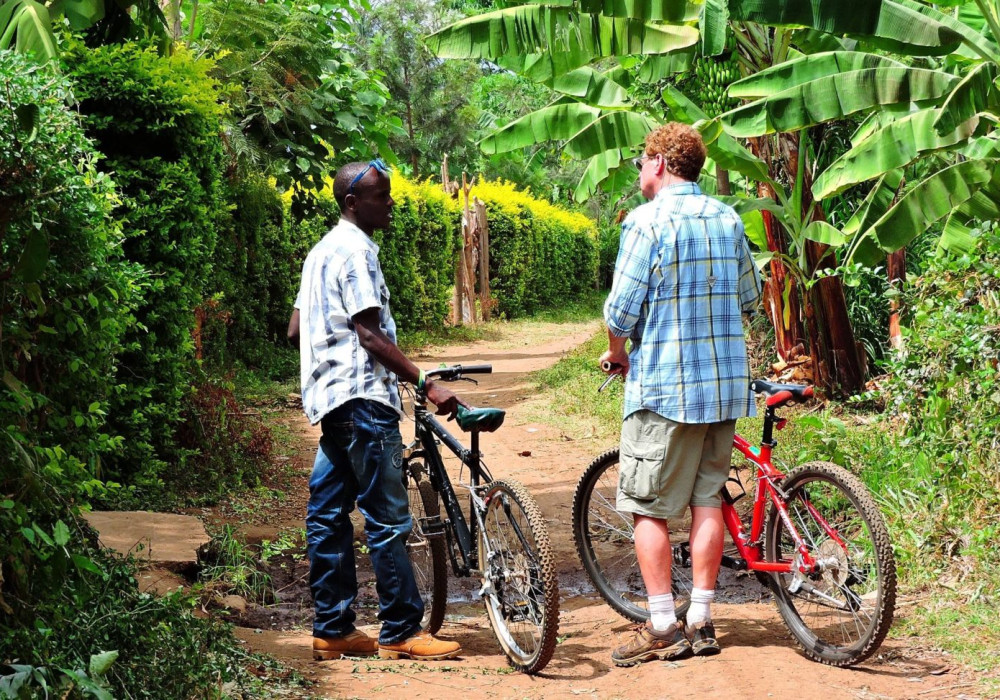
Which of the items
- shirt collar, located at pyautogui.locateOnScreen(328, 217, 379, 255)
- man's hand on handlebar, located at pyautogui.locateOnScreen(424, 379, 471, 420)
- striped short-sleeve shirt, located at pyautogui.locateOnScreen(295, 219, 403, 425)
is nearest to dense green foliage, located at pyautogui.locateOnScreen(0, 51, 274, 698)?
striped short-sleeve shirt, located at pyautogui.locateOnScreen(295, 219, 403, 425)

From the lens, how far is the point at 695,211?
460cm

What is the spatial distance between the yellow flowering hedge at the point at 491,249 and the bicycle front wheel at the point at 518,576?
→ 9963 mm

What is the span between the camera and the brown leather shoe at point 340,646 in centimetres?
489

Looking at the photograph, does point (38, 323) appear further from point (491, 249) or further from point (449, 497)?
point (491, 249)

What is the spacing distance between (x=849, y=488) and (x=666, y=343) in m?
1.02

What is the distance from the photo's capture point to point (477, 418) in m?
4.73

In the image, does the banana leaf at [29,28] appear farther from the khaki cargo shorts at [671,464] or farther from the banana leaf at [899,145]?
the banana leaf at [899,145]

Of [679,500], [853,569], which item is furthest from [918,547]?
[679,500]

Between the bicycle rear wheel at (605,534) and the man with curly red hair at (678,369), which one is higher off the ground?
the man with curly red hair at (678,369)

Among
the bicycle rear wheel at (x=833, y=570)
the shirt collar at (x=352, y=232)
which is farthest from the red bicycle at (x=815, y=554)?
the shirt collar at (x=352, y=232)

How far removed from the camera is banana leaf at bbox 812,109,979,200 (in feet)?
23.4

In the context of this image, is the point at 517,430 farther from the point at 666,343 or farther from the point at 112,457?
the point at 666,343

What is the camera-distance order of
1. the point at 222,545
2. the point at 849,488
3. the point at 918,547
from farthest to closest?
the point at 222,545 → the point at 918,547 → the point at 849,488

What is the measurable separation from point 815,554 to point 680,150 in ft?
6.45
